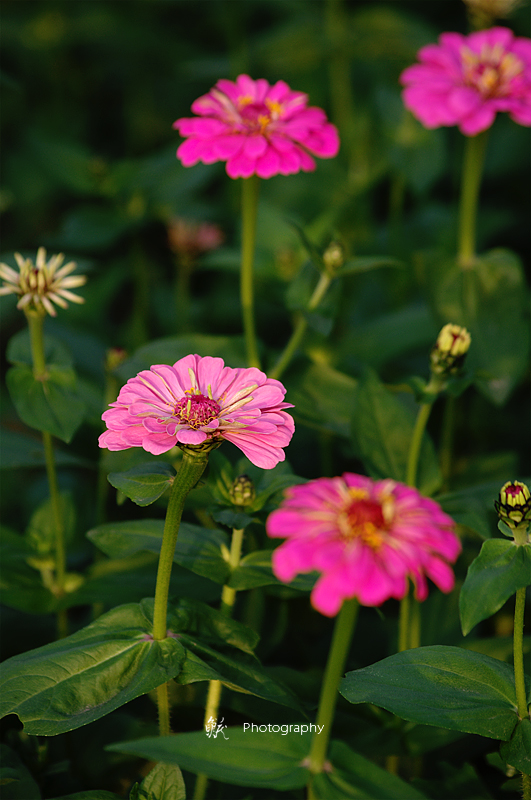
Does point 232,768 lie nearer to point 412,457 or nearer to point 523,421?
point 412,457

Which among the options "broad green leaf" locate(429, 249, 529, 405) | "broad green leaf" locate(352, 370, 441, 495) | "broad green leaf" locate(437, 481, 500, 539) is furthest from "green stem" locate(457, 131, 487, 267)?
"broad green leaf" locate(437, 481, 500, 539)

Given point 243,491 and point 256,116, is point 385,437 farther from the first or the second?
point 256,116

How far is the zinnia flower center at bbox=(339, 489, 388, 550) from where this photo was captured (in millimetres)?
570

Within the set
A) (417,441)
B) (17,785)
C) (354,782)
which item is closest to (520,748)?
(354,782)

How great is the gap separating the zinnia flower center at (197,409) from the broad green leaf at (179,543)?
0.21m

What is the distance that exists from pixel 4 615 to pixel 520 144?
1.88 m

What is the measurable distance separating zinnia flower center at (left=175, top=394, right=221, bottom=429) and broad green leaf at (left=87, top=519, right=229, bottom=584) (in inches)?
8.3

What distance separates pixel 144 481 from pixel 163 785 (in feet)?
1.11

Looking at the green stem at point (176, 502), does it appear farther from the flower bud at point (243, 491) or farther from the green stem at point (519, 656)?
the green stem at point (519, 656)

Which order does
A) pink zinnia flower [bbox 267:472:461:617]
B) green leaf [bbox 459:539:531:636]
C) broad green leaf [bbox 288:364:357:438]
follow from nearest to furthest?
pink zinnia flower [bbox 267:472:461:617], green leaf [bbox 459:539:531:636], broad green leaf [bbox 288:364:357:438]

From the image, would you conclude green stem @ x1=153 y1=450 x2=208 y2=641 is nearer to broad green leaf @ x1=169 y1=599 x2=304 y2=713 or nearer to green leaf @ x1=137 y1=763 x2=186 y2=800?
broad green leaf @ x1=169 y1=599 x2=304 y2=713

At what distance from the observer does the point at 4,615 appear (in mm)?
1283

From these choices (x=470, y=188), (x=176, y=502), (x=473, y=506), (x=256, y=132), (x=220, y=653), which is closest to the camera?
(x=176, y=502)

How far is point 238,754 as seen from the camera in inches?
25.8
